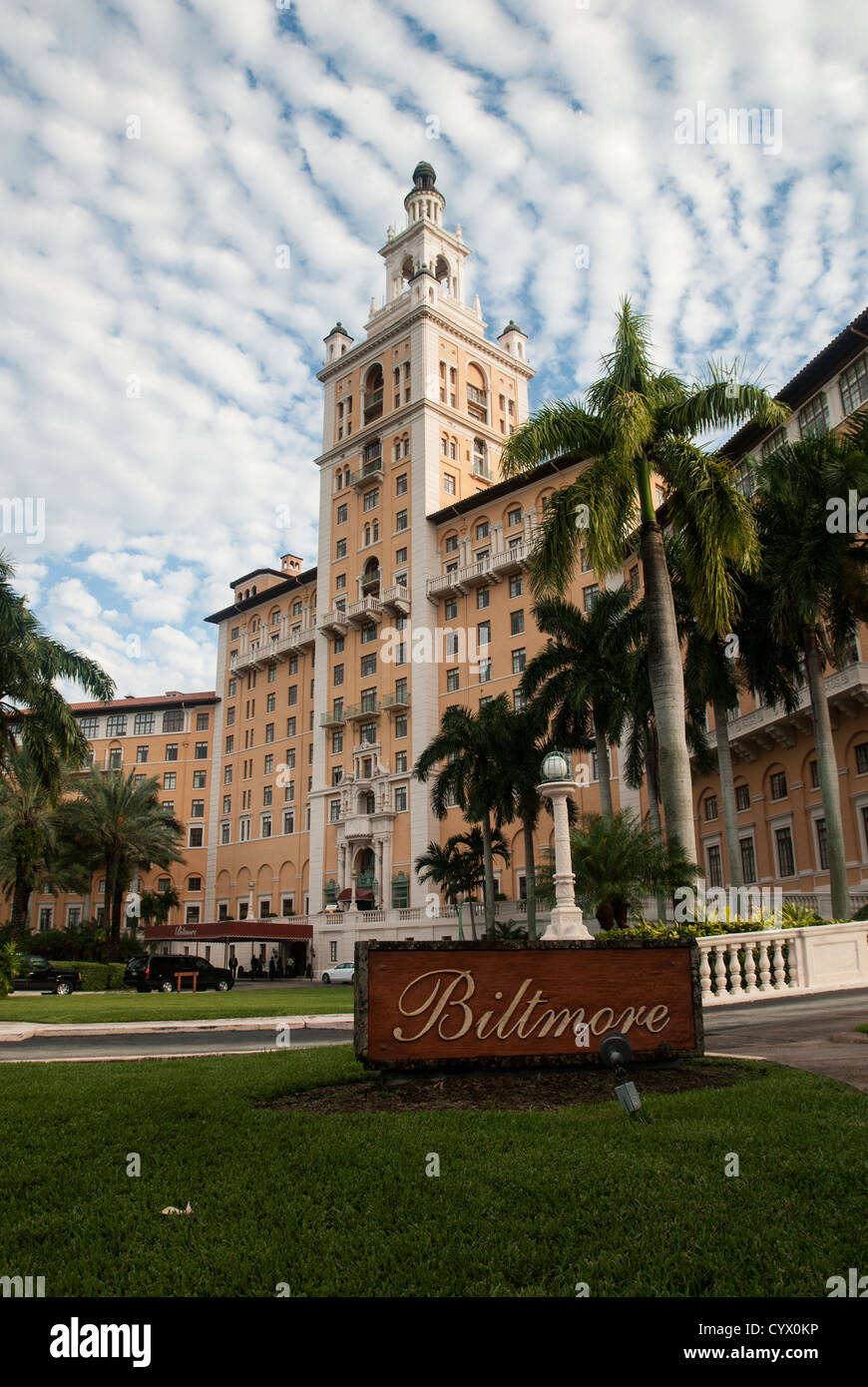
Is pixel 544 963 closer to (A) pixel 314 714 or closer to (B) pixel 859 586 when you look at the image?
(B) pixel 859 586

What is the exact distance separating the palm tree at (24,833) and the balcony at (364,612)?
2135 cm

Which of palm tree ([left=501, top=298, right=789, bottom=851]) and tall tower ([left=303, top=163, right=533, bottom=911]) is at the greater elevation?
tall tower ([left=303, top=163, right=533, bottom=911])

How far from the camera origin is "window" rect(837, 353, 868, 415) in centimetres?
3306

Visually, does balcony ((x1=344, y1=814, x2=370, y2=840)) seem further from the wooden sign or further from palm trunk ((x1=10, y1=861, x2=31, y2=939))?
the wooden sign

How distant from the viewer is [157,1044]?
50.5 ft

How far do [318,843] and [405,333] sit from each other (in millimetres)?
35717

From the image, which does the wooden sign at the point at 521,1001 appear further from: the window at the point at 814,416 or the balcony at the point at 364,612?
the balcony at the point at 364,612

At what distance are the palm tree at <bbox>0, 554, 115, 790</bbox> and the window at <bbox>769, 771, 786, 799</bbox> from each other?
27.7 metres

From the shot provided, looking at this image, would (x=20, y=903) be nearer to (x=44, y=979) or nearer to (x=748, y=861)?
(x=44, y=979)

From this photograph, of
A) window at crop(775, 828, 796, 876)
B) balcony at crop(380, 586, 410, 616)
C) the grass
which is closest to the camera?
the grass

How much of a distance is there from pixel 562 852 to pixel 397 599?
142 ft

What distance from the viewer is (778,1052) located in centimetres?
1017

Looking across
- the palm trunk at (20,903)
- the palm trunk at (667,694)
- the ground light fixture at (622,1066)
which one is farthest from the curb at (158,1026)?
the palm trunk at (20,903)

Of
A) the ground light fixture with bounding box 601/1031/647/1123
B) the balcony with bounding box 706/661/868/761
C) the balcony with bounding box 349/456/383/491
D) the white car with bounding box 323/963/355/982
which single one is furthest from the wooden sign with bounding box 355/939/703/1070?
the balcony with bounding box 349/456/383/491
